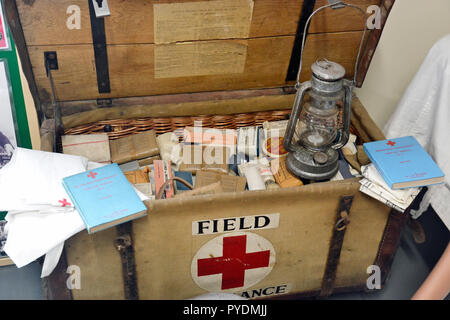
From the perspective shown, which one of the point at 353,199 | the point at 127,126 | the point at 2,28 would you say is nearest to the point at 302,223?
the point at 353,199

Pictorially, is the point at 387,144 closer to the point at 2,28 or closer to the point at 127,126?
the point at 127,126

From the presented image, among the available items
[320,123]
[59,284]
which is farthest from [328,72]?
[59,284]

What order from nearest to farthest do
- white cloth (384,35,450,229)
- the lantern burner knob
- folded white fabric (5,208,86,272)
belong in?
folded white fabric (5,208,86,272), the lantern burner knob, white cloth (384,35,450,229)

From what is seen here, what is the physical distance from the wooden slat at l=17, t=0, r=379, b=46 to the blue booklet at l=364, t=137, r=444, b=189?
462mm

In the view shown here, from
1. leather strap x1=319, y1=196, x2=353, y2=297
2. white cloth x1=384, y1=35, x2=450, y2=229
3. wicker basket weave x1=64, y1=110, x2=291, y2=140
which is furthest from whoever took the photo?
wicker basket weave x1=64, y1=110, x2=291, y2=140

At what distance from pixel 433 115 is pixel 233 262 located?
2.88ft

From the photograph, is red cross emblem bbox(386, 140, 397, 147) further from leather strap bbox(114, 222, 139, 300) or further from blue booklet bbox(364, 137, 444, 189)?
leather strap bbox(114, 222, 139, 300)

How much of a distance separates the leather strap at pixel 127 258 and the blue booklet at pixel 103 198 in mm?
81

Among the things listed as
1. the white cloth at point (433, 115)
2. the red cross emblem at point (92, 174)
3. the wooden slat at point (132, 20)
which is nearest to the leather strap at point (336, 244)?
the white cloth at point (433, 115)

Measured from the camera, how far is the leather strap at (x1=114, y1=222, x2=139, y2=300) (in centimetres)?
145

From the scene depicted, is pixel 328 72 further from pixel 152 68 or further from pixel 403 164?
pixel 152 68

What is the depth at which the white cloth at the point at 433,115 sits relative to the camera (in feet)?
5.45

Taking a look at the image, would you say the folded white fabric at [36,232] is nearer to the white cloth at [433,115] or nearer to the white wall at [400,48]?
the white cloth at [433,115]

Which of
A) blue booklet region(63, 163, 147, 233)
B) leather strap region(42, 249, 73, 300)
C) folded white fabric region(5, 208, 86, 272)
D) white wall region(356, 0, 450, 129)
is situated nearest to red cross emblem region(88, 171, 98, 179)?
blue booklet region(63, 163, 147, 233)
